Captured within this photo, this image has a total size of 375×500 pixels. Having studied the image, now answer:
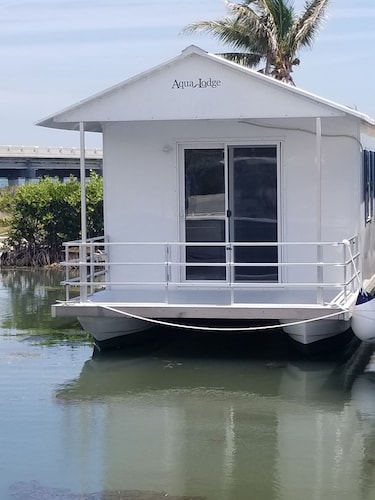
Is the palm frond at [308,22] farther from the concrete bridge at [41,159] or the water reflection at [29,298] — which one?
the concrete bridge at [41,159]

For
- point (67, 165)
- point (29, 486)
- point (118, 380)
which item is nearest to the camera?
point (29, 486)

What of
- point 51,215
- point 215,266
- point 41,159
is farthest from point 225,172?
point 41,159

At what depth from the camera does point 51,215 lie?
88.5 ft

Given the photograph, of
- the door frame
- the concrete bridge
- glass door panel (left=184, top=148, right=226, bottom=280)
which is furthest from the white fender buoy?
the concrete bridge

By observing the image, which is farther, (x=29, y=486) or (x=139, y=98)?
(x=139, y=98)

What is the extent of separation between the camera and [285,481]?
8.22 metres

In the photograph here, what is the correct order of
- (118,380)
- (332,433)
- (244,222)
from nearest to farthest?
(332,433)
(118,380)
(244,222)

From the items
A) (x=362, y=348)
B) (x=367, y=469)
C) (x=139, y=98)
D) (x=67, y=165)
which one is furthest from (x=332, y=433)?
(x=67, y=165)

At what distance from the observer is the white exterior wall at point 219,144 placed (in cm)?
1360

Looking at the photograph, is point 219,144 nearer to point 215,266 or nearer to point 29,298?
point 215,266

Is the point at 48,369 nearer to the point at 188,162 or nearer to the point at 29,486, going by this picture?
the point at 188,162

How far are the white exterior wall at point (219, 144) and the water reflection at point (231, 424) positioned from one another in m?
1.84

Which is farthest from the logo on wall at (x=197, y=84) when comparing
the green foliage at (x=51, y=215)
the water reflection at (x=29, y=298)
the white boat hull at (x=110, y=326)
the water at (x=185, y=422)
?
the green foliage at (x=51, y=215)

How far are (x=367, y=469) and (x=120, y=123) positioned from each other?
23.6 ft
